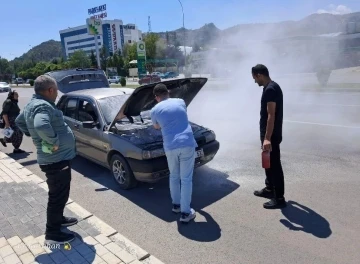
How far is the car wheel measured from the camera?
4.96 metres

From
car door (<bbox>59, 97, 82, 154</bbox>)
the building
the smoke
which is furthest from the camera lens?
the building

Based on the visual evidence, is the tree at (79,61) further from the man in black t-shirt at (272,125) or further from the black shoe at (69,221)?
the man in black t-shirt at (272,125)

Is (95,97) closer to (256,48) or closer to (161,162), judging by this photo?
(161,162)

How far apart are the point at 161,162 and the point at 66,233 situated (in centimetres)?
164

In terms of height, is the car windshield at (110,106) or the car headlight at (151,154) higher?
the car windshield at (110,106)

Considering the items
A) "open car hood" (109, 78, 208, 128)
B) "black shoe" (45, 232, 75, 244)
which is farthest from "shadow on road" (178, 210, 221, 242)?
"open car hood" (109, 78, 208, 128)

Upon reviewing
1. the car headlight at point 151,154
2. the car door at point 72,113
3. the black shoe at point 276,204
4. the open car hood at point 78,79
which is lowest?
the black shoe at point 276,204

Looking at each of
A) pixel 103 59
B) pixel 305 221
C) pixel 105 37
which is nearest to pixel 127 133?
pixel 305 221

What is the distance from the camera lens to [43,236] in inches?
146

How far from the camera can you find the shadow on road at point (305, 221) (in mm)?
3555

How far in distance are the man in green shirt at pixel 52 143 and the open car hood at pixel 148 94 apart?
1.66 m

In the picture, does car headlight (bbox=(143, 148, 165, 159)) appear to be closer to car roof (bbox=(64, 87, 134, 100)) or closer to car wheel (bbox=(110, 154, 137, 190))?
→ car wheel (bbox=(110, 154, 137, 190))

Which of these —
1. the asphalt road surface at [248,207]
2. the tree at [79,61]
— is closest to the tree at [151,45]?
the tree at [79,61]

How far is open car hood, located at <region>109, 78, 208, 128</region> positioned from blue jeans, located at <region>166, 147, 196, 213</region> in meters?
1.39
